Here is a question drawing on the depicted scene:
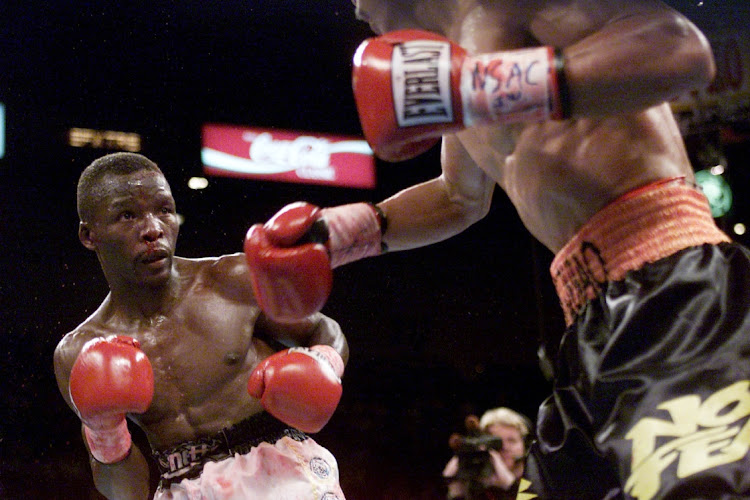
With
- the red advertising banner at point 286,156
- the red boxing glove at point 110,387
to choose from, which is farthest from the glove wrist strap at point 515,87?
the red advertising banner at point 286,156

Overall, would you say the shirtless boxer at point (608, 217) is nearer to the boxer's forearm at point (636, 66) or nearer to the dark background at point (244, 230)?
the boxer's forearm at point (636, 66)

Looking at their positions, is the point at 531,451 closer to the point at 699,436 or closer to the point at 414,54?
the point at 699,436

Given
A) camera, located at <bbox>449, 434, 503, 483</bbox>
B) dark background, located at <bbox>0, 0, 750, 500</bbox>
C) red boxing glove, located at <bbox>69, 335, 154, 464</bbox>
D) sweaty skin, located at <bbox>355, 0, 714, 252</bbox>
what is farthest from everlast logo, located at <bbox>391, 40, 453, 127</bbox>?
dark background, located at <bbox>0, 0, 750, 500</bbox>

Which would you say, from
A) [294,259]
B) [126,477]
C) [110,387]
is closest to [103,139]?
[126,477]

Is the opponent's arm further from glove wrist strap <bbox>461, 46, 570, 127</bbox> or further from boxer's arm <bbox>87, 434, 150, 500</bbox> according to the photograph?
glove wrist strap <bbox>461, 46, 570, 127</bbox>

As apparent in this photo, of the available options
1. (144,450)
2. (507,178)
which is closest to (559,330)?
(144,450)

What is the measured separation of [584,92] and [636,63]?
2.9 inches

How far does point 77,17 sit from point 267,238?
5.87 meters

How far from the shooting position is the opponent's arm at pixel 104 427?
72.9 inches

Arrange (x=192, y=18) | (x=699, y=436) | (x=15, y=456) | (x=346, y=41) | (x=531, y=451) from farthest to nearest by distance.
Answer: (x=346, y=41), (x=192, y=18), (x=15, y=456), (x=531, y=451), (x=699, y=436)

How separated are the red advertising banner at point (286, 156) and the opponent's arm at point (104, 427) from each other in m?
5.06

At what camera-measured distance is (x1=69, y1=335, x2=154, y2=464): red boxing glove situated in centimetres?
184

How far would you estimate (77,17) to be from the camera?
21.1 feet

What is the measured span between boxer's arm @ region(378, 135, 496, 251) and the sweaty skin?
0.21ft
